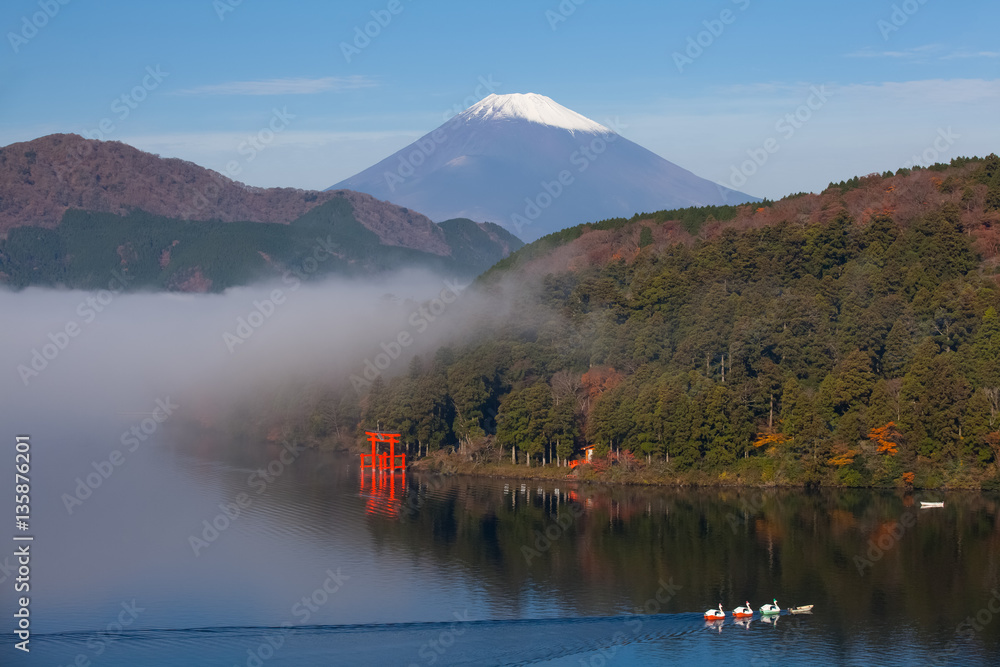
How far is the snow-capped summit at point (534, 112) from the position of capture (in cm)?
16775

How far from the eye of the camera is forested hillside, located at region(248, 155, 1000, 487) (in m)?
48.0

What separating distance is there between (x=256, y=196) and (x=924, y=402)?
156 m

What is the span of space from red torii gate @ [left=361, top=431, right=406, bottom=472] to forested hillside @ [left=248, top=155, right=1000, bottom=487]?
3.15ft

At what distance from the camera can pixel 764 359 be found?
5219 centimetres

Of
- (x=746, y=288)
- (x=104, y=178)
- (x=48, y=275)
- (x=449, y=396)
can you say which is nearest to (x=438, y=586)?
(x=449, y=396)

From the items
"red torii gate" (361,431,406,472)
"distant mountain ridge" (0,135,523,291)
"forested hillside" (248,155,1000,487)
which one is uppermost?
"distant mountain ridge" (0,135,523,291)

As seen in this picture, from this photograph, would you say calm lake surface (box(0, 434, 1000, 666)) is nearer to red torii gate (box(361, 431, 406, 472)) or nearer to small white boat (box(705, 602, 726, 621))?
small white boat (box(705, 602, 726, 621))

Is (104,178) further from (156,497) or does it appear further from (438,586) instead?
(438,586)

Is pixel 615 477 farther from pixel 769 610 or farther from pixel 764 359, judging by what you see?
pixel 769 610

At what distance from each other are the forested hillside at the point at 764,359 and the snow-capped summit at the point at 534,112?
338 feet

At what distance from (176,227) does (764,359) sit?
128928 mm

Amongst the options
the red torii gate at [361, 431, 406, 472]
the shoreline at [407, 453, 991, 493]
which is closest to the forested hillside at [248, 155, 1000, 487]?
the shoreline at [407, 453, 991, 493]

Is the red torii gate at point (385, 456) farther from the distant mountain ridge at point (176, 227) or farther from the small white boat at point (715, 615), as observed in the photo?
the distant mountain ridge at point (176, 227)

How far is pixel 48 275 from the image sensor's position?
155250 mm
